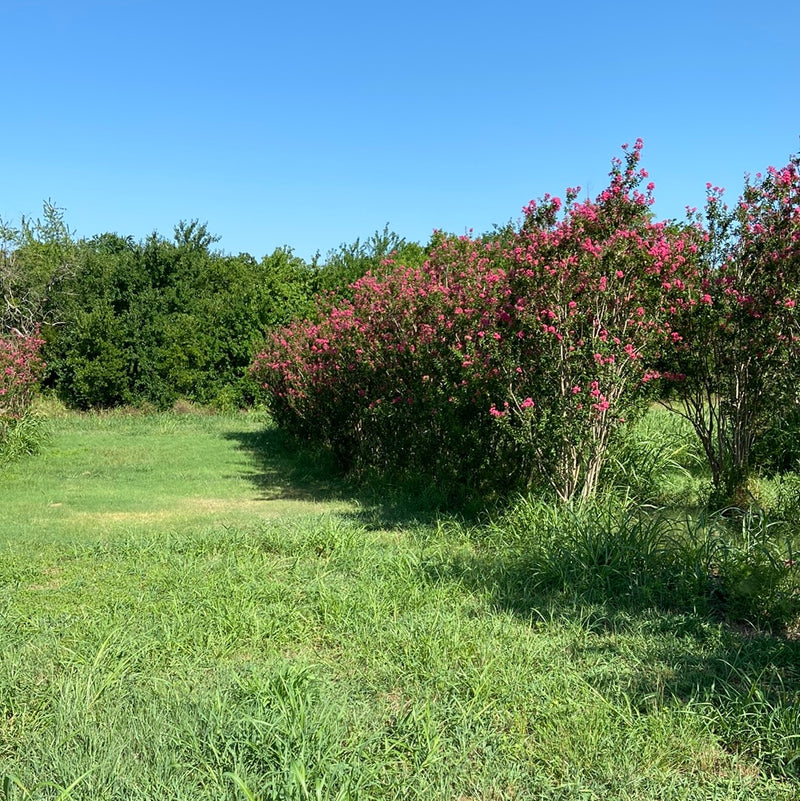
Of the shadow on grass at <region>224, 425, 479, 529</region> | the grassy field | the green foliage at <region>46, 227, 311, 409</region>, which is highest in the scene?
the green foliage at <region>46, 227, 311, 409</region>

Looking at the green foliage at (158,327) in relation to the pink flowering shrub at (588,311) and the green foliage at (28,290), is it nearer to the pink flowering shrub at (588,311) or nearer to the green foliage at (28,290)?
the green foliage at (28,290)

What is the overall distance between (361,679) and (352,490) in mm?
5289

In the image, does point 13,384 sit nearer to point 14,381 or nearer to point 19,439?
point 14,381

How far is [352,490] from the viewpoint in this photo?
867 cm

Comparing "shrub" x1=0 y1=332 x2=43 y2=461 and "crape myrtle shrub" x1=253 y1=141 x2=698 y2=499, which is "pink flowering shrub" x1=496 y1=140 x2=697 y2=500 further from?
"shrub" x1=0 y1=332 x2=43 y2=461

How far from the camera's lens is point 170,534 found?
6.05 meters

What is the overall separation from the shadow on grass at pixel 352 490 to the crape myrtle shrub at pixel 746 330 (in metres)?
2.24

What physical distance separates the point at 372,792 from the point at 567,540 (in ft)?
9.40

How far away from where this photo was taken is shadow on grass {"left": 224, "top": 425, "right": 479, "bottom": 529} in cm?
702

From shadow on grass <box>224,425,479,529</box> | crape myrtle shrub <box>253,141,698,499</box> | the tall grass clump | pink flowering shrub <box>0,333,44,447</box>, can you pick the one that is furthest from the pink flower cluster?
the tall grass clump

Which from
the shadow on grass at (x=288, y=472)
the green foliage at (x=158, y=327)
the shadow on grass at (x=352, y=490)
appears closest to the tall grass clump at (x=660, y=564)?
the shadow on grass at (x=352, y=490)

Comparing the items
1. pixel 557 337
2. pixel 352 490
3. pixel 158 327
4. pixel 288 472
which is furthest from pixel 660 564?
pixel 158 327

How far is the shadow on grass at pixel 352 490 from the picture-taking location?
702cm

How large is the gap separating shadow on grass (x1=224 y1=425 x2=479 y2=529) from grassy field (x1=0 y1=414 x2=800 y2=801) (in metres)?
1.08
